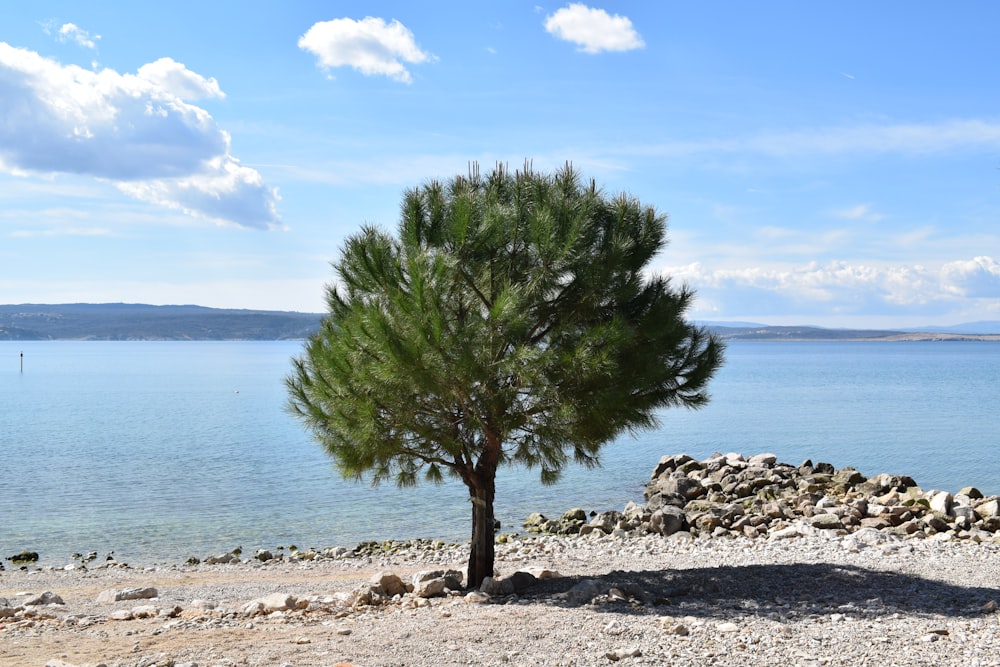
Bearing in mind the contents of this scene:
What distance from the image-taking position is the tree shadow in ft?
38.9

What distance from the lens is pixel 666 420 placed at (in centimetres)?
5778

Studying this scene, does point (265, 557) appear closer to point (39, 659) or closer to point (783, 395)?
point (39, 659)

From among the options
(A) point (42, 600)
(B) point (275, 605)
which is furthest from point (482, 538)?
(A) point (42, 600)

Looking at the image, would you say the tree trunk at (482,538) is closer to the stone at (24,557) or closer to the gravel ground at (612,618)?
the gravel ground at (612,618)

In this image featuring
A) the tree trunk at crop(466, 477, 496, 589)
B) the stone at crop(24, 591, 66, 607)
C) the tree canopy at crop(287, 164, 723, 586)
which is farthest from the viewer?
the stone at crop(24, 591, 66, 607)

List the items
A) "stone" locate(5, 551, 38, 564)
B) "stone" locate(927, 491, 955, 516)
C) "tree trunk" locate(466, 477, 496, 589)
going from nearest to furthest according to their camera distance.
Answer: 1. "tree trunk" locate(466, 477, 496, 589)
2. "stone" locate(927, 491, 955, 516)
3. "stone" locate(5, 551, 38, 564)

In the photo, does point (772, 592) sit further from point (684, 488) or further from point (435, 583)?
point (684, 488)

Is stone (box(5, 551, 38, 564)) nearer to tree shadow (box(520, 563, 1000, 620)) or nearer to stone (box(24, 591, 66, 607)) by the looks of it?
stone (box(24, 591, 66, 607))

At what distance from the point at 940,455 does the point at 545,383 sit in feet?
111

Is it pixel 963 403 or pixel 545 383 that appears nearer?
pixel 545 383

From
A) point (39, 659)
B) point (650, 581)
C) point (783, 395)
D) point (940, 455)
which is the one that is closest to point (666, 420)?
point (940, 455)

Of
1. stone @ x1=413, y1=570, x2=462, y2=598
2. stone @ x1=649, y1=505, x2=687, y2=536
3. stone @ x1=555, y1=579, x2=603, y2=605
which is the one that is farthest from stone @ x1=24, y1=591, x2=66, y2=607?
stone @ x1=649, y1=505, x2=687, y2=536

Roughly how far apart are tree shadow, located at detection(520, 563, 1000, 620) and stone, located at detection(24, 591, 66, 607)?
8239 millimetres

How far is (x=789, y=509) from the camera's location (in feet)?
73.3
